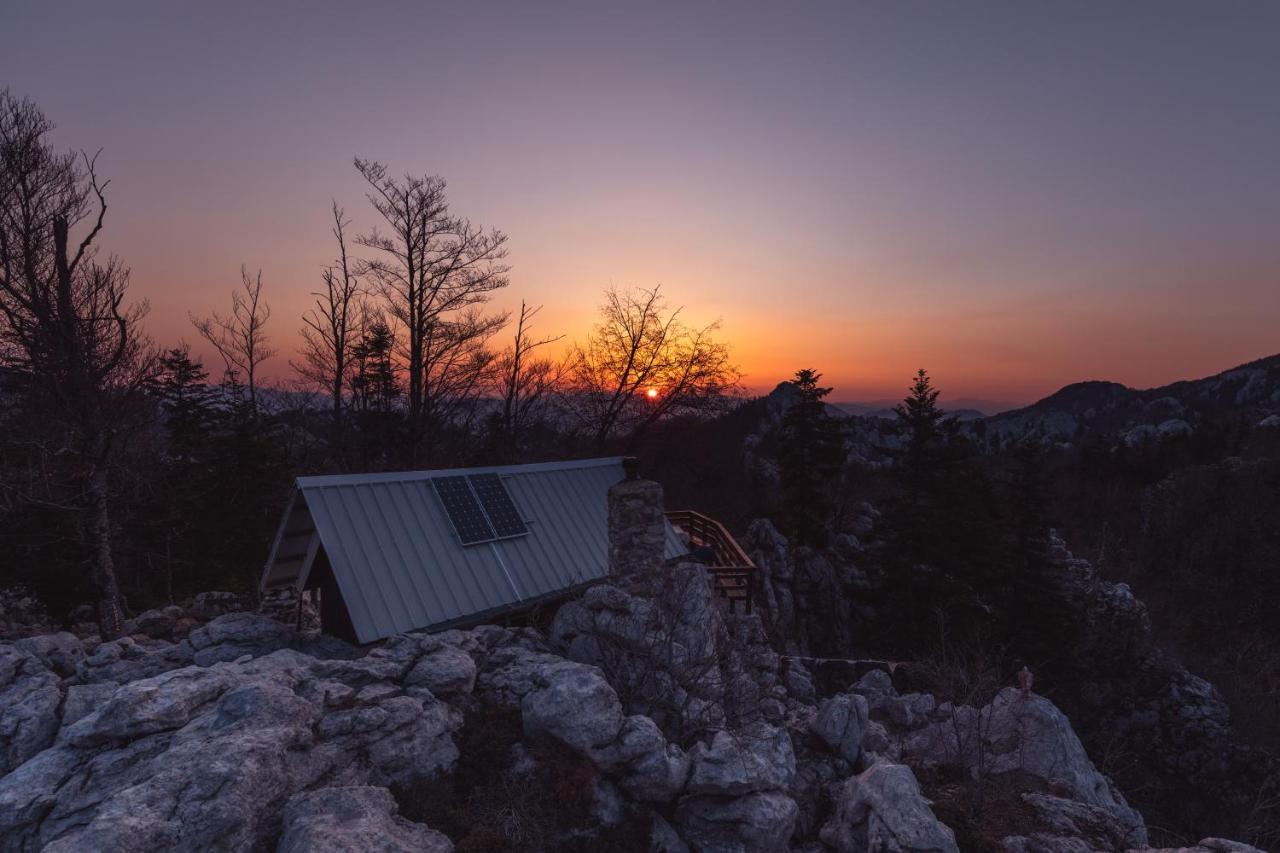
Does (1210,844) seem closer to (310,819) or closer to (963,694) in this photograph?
(963,694)

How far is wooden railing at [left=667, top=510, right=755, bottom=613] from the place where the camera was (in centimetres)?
1486

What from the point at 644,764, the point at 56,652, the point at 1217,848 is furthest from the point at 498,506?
the point at 1217,848

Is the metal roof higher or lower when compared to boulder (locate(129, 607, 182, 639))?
higher

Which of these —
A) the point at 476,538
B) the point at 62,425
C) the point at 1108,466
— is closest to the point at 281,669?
the point at 476,538

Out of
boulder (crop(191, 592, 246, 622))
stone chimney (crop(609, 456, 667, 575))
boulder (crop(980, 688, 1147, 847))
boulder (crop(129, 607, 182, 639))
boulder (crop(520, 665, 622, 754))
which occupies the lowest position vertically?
boulder (crop(980, 688, 1147, 847))

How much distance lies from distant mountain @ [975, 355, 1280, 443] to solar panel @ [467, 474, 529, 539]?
396 ft

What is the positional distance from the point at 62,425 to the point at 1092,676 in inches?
1521

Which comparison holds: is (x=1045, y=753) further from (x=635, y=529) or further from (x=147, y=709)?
(x=147, y=709)

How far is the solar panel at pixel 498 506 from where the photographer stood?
11703 millimetres

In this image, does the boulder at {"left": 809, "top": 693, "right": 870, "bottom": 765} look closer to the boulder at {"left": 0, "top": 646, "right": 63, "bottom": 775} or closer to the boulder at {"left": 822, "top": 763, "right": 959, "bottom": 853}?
the boulder at {"left": 822, "top": 763, "right": 959, "bottom": 853}

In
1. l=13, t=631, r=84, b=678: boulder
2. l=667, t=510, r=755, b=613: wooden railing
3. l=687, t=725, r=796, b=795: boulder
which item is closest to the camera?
l=687, t=725, r=796, b=795: boulder

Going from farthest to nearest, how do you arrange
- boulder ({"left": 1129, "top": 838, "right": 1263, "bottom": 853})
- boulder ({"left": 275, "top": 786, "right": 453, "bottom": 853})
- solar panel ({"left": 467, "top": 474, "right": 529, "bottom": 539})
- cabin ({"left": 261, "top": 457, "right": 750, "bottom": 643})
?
solar panel ({"left": 467, "top": 474, "right": 529, "bottom": 539}) → cabin ({"left": 261, "top": 457, "right": 750, "bottom": 643}) → boulder ({"left": 1129, "top": 838, "right": 1263, "bottom": 853}) → boulder ({"left": 275, "top": 786, "right": 453, "bottom": 853})

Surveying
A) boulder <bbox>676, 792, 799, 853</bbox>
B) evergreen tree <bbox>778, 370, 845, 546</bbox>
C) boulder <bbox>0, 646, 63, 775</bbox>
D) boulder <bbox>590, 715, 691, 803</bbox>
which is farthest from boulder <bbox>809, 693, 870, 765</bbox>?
evergreen tree <bbox>778, 370, 845, 546</bbox>

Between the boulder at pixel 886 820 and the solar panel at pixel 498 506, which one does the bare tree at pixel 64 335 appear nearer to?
the solar panel at pixel 498 506
